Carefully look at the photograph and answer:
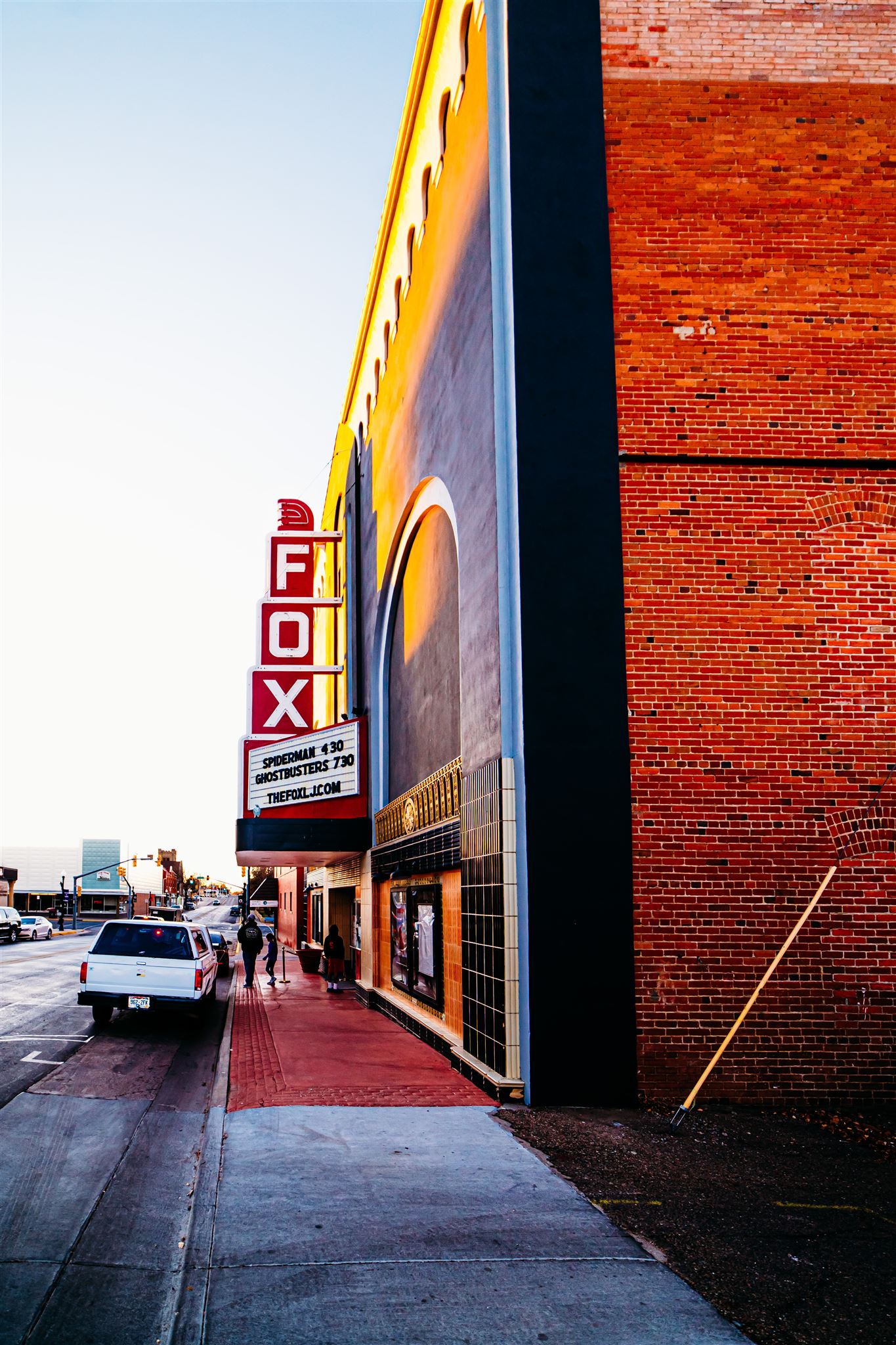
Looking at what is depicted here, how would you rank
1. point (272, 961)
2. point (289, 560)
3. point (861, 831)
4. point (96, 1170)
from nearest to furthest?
1. point (96, 1170)
2. point (861, 831)
3. point (289, 560)
4. point (272, 961)

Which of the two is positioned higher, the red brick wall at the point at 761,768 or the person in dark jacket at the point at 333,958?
the red brick wall at the point at 761,768

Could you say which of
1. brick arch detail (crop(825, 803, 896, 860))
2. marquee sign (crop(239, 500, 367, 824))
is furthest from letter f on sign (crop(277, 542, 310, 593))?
brick arch detail (crop(825, 803, 896, 860))

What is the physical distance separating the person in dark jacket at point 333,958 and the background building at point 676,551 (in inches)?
392

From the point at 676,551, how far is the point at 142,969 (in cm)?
1018

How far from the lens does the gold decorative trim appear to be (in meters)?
13.5

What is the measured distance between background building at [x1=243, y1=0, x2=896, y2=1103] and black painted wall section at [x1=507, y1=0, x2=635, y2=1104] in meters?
0.03

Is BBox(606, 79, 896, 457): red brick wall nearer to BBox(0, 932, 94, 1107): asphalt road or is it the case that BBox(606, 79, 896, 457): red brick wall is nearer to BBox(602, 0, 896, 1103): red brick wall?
BBox(602, 0, 896, 1103): red brick wall

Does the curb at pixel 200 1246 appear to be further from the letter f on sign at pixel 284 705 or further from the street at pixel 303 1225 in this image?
the letter f on sign at pixel 284 705

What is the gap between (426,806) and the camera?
1552 cm

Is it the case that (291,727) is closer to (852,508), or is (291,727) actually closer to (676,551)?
(676,551)

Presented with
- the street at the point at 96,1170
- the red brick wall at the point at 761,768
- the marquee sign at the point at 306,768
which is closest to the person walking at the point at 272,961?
the marquee sign at the point at 306,768

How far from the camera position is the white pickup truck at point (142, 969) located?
15.4 meters

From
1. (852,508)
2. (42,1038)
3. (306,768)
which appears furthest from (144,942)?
(852,508)

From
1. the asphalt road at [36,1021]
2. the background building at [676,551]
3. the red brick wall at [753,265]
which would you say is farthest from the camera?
the asphalt road at [36,1021]
